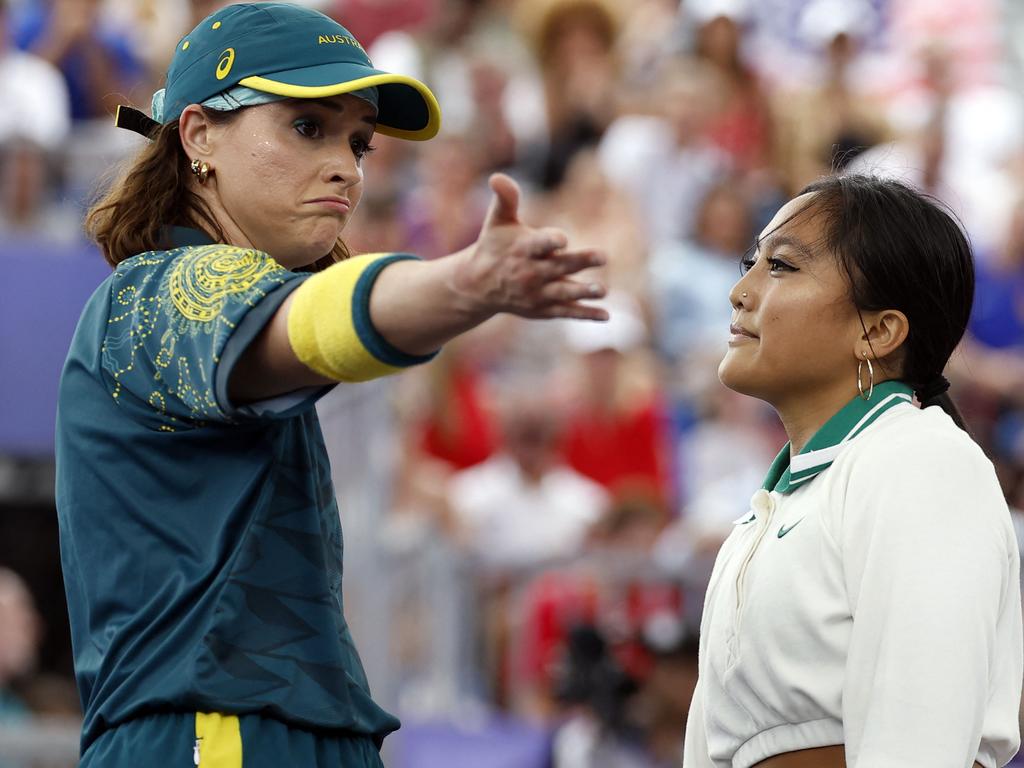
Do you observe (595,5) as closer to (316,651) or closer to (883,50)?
(883,50)

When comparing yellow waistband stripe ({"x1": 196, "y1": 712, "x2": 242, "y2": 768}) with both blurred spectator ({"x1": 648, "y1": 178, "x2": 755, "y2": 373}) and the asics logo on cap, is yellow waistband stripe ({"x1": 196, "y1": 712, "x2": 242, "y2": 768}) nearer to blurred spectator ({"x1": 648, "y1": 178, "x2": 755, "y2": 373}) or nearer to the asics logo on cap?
the asics logo on cap

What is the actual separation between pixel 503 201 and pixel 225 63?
735 millimetres

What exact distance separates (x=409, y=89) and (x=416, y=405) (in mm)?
5469

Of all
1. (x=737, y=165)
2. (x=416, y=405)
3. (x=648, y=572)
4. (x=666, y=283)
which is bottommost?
(x=648, y=572)

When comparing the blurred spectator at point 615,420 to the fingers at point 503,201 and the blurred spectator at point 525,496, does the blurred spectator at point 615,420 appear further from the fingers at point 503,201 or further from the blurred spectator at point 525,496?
the fingers at point 503,201

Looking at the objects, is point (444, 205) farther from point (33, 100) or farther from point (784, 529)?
point (784, 529)

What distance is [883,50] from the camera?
411 inches

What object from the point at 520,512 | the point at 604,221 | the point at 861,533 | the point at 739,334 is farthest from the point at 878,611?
the point at 604,221

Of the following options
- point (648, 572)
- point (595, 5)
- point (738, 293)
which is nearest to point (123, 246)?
point (738, 293)

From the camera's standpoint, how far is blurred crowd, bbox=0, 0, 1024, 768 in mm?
6738

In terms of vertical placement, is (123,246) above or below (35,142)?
below

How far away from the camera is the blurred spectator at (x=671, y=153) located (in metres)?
9.27

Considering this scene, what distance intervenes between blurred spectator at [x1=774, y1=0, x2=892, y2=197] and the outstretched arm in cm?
703

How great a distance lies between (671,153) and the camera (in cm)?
942
